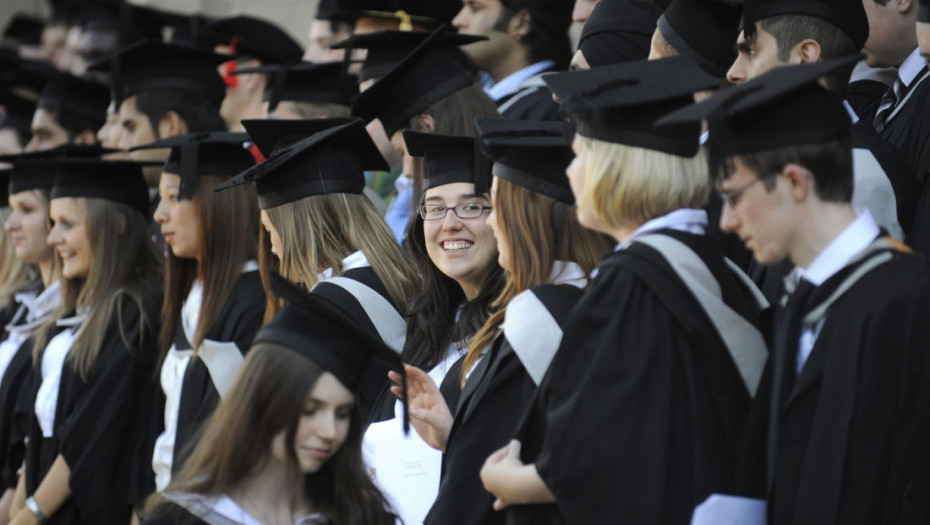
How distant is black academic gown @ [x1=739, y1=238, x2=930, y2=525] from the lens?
2807 millimetres

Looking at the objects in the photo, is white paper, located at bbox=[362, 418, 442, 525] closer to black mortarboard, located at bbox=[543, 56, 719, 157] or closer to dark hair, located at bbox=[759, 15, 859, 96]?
black mortarboard, located at bbox=[543, 56, 719, 157]

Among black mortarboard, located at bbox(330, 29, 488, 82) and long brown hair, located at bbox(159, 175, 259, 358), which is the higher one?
black mortarboard, located at bbox(330, 29, 488, 82)

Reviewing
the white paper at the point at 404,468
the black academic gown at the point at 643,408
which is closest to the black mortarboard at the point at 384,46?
the white paper at the point at 404,468

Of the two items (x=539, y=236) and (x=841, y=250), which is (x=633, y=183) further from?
(x=539, y=236)

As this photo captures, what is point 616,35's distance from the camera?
5379 mm

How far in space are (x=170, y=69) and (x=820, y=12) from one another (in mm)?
4208

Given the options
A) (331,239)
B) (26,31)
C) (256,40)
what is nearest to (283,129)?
(331,239)

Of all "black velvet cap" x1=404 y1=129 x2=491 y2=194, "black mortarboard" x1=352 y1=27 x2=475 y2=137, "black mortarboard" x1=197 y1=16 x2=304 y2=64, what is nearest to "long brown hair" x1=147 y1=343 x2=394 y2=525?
"black velvet cap" x1=404 y1=129 x2=491 y2=194

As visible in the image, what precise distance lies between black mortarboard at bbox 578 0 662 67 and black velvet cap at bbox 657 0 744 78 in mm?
644

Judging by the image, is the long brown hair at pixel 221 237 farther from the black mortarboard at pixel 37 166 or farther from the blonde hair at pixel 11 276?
the blonde hair at pixel 11 276

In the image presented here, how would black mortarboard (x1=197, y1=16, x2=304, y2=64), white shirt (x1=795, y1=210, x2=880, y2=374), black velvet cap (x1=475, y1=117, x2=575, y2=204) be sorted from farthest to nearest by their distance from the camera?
black mortarboard (x1=197, y1=16, x2=304, y2=64), black velvet cap (x1=475, y1=117, x2=575, y2=204), white shirt (x1=795, y1=210, x2=880, y2=374)

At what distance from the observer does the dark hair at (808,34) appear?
4.08 metres

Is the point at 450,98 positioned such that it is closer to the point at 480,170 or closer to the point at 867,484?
the point at 480,170

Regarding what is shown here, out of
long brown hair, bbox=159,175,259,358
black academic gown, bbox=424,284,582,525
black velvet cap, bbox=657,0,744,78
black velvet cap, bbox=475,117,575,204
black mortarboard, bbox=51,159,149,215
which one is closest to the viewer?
black academic gown, bbox=424,284,582,525
